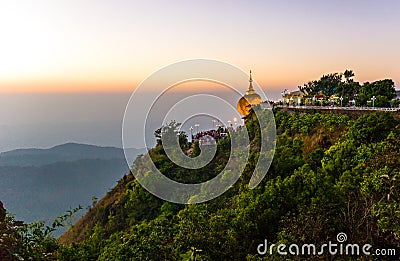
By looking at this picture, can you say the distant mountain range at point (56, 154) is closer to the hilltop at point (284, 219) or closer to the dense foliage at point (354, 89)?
the dense foliage at point (354, 89)

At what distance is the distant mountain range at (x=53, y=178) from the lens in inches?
1608

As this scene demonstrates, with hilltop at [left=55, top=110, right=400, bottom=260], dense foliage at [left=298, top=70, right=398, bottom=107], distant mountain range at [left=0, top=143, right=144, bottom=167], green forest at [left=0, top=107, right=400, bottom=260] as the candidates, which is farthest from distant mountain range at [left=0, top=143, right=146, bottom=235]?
green forest at [left=0, top=107, right=400, bottom=260]

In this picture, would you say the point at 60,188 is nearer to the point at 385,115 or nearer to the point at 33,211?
the point at 33,211

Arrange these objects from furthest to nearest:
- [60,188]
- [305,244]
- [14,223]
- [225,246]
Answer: [60,188] → [225,246] → [305,244] → [14,223]

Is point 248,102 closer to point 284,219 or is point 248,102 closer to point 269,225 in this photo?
point 269,225

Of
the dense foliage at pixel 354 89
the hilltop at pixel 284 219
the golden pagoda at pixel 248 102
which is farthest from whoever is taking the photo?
the golden pagoda at pixel 248 102

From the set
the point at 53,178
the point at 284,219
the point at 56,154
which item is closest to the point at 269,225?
the point at 284,219

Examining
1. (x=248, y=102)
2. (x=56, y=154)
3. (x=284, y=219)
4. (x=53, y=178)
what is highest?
(x=56, y=154)

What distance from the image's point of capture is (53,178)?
4912 centimetres

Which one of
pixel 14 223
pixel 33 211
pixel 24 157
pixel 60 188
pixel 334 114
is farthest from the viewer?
pixel 24 157

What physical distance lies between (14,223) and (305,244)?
14.7ft

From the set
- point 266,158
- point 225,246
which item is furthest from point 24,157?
point 225,246

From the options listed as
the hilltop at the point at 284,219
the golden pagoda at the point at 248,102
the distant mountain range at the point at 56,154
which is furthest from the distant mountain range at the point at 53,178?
the hilltop at the point at 284,219

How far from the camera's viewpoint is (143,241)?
23.3 ft
